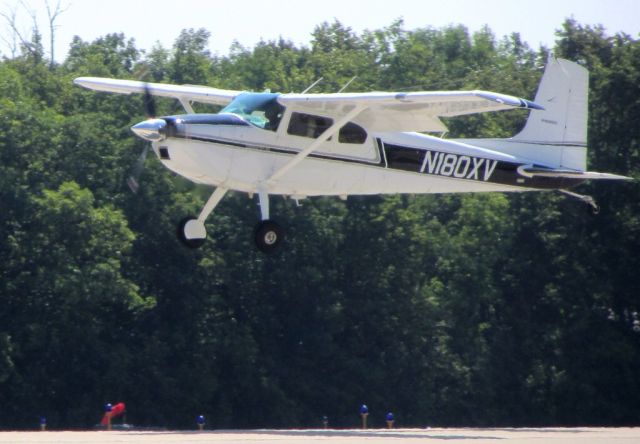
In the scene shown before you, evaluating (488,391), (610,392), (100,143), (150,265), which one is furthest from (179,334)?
(610,392)

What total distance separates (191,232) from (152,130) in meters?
2.48

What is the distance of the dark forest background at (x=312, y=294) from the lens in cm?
4100

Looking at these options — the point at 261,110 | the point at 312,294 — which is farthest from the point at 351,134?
the point at 312,294

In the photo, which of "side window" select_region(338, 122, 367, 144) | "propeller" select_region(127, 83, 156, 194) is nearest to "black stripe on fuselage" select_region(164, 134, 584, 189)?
"side window" select_region(338, 122, 367, 144)

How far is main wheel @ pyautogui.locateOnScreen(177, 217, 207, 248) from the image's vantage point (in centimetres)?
2283

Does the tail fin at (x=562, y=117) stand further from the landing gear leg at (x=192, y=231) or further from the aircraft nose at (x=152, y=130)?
the aircraft nose at (x=152, y=130)

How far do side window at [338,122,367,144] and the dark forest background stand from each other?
17554 millimetres

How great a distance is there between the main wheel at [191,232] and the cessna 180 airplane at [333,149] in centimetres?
2

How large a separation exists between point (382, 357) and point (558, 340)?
19.8 feet

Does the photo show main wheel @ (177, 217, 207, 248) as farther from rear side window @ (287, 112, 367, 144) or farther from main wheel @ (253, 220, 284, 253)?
rear side window @ (287, 112, 367, 144)

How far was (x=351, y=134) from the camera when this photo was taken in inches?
918

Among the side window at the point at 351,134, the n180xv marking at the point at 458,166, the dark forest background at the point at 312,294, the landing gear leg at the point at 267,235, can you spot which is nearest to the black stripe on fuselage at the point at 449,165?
the n180xv marking at the point at 458,166

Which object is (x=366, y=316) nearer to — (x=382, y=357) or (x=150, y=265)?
(x=382, y=357)

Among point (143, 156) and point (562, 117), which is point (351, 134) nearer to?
point (143, 156)
